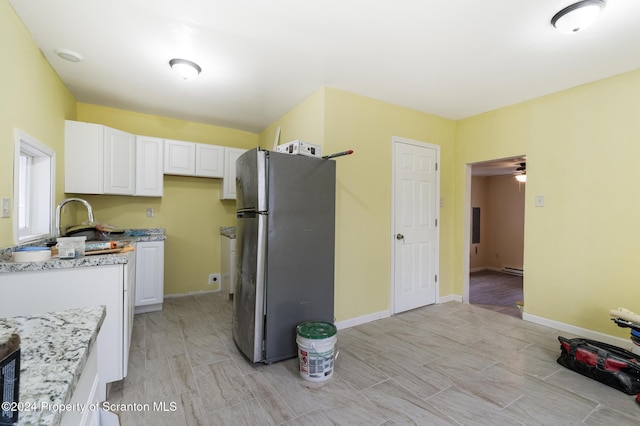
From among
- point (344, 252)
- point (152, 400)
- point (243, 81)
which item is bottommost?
point (152, 400)

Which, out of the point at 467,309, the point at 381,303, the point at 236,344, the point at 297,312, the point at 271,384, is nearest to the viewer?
the point at 271,384

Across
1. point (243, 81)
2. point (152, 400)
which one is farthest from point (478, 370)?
point (243, 81)

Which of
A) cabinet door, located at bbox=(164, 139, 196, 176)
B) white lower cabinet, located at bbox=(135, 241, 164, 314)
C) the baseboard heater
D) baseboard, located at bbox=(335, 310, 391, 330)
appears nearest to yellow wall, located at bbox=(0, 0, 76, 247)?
cabinet door, located at bbox=(164, 139, 196, 176)

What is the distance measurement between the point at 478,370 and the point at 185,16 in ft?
11.2

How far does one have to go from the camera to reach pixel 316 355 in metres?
2.05

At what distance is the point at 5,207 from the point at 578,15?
12.9 ft

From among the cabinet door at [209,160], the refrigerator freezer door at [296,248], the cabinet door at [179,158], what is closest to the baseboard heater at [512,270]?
the refrigerator freezer door at [296,248]

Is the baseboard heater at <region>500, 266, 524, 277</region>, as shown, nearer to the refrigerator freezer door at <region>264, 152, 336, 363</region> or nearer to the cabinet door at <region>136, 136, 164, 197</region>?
the refrigerator freezer door at <region>264, 152, 336, 363</region>

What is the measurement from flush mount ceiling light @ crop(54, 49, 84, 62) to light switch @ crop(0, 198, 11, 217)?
1.36 m

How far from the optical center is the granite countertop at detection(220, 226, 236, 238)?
13.3 feet

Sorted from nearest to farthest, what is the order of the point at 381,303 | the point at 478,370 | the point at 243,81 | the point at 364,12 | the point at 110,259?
1. the point at 110,259
2. the point at 364,12
3. the point at 478,370
4. the point at 243,81
5. the point at 381,303

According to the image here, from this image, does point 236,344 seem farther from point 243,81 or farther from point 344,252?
point 243,81

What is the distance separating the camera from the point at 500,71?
2.69m

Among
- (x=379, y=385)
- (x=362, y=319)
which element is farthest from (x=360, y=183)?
(x=379, y=385)
